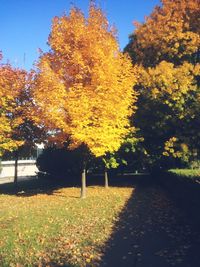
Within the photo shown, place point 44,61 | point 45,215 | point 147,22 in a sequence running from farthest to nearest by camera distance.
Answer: point 147,22 → point 44,61 → point 45,215

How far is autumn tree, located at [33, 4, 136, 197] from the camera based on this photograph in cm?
1806

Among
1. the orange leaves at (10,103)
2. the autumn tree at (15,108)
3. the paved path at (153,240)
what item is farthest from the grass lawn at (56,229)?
the autumn tree at (15,108)

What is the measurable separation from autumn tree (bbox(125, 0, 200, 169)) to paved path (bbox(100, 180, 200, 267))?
847 centimetres

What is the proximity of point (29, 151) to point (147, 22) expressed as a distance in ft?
46.3

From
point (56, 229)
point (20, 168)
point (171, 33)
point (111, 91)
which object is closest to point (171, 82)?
point (171, 33)

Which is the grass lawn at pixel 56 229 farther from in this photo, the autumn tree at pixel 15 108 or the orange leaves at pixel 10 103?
the autumn tree at pixel 15 108

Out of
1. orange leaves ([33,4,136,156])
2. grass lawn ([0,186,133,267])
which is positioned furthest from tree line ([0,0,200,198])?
grass lawn ([0,186,133,267])

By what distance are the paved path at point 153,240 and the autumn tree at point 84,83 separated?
177 inches

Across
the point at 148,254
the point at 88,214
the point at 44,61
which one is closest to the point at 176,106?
the point at 44,61

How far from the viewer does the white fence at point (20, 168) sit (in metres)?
45.9

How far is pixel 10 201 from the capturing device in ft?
66.8

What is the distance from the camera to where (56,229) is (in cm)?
1241

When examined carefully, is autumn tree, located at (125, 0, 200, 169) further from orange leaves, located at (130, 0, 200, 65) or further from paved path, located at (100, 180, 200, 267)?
paved path, located at (100, 180, 200, 267)

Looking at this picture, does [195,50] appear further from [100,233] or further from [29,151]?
[100,233]
